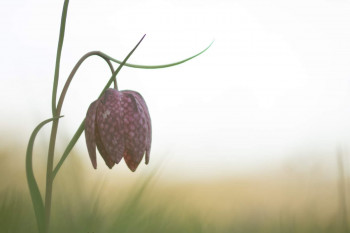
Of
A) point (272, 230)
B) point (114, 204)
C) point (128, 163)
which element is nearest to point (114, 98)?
point (128, 163)

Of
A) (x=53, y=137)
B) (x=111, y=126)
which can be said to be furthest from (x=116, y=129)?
(x=53, y=137)

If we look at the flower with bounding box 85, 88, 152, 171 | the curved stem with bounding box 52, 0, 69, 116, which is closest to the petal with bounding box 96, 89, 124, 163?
the flower with bounding box 85, 88, 152, 171

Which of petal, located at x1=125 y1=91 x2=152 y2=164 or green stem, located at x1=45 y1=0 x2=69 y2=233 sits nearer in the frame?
green stem, located at x1=45 y1=0 x2=69 y2=233

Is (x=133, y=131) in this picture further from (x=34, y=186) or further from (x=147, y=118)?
(x=34, y=186)

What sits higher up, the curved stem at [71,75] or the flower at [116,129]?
the curved stem at [71,75]

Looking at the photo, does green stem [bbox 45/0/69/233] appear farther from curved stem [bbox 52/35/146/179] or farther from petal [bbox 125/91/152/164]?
petal [bbox 125/91/152/164]

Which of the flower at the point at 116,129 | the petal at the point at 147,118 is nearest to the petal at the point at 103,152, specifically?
the flower at the point at 116,129

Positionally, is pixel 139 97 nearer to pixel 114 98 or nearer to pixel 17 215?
pixel 114 98

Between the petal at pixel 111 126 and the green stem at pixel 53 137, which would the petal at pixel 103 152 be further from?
the green stem at pixel 53 137
